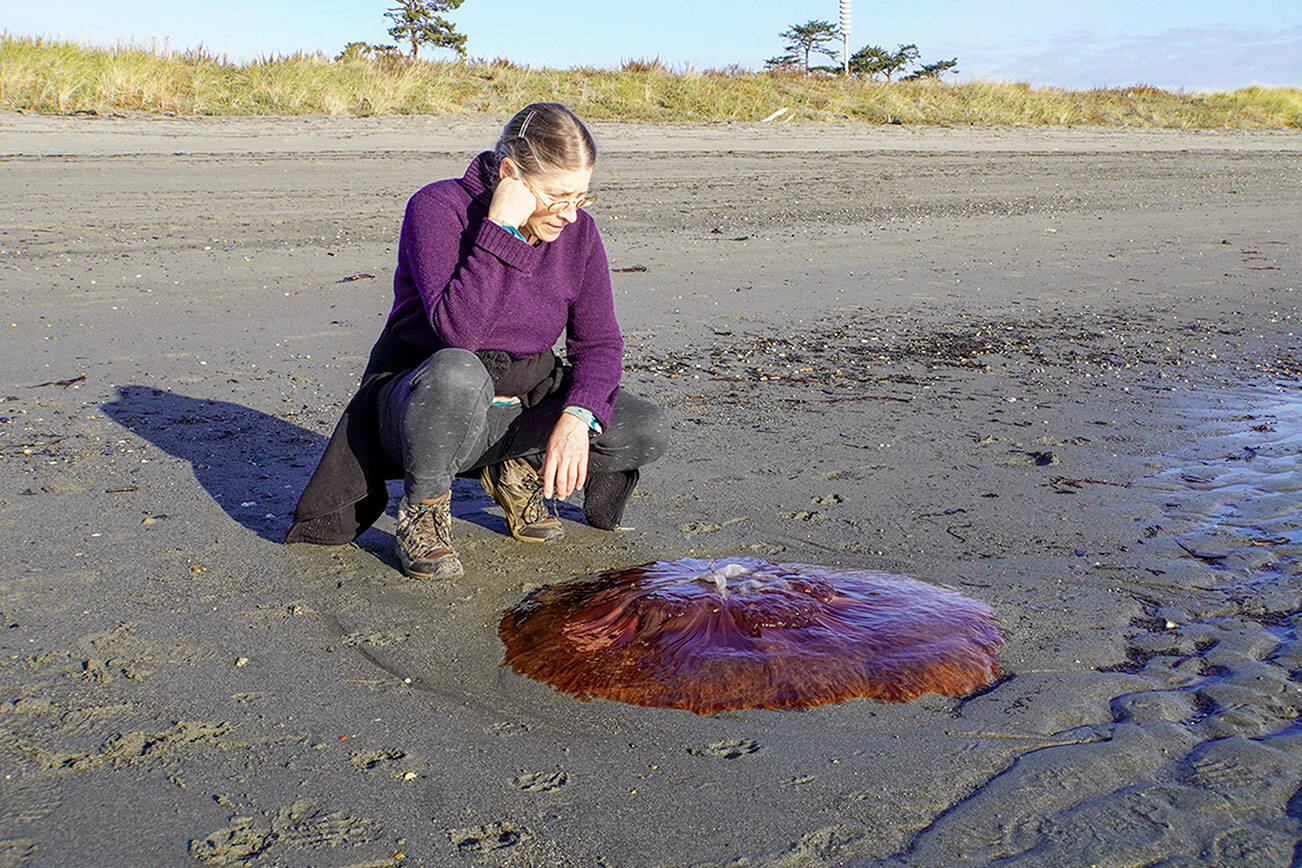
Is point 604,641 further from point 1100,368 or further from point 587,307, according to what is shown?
point 1100,368

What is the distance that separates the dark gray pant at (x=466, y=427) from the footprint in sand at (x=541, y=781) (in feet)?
4.22

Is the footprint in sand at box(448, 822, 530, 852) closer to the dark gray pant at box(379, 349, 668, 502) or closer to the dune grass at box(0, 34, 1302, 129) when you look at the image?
the dark gray pant at box(379, 349, 668, 502)

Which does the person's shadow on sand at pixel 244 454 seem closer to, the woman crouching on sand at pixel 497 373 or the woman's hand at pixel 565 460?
the woman crouching on sand at pixel 497 373

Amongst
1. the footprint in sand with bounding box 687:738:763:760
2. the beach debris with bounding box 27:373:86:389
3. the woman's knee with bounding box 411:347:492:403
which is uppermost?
the woman's knee with bounding box 411:347:492:403

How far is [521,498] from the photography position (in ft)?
13.5

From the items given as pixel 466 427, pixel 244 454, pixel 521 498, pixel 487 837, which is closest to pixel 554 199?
pixel 466 427

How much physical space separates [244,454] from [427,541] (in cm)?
154

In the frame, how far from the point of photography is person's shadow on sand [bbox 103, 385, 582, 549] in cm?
432

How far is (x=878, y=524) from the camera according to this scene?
4305mm

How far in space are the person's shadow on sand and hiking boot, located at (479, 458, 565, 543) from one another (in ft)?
0.47

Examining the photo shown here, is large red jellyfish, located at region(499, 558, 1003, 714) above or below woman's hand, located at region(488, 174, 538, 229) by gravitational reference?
below

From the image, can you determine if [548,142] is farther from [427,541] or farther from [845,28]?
[845,28]

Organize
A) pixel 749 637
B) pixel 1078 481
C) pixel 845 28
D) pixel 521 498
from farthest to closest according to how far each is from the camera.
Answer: pixel 845 28 < pixel 1078 481 < pixel 521 498 < pixel 749 637

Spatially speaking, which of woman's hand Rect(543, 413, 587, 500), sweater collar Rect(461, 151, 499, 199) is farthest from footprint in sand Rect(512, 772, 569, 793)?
sweater collar Rect(461, 151, 499, 199)
